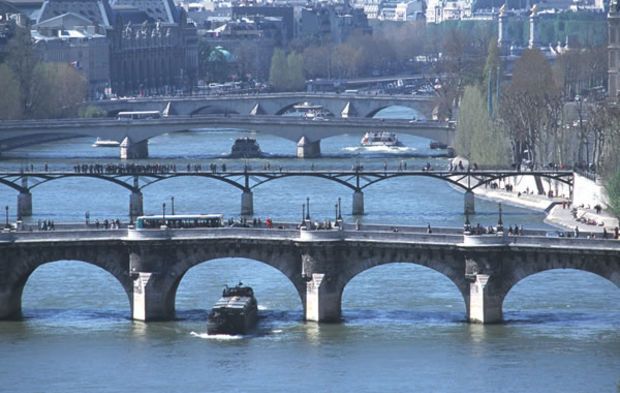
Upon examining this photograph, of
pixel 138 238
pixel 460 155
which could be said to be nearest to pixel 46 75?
pixel 460 155

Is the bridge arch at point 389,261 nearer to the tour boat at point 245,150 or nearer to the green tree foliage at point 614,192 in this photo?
the green tree foliage at point 614,192

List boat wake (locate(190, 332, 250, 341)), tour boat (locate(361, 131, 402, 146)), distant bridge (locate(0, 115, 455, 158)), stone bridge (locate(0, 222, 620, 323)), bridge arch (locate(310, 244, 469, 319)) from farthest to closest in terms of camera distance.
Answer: tour boat (locate(361, 131, 402, 146)), distant bridge (locate(0, 115, 455, 158)), bridge arch (locate(310, 244, 469, 319)), stone bridge (locate(0, 222, 620, 323)), boat wake (locate(190, 332, 250, 341))

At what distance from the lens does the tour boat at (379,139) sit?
156 metres

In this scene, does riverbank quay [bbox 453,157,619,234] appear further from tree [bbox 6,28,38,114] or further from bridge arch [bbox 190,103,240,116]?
bridge arch [bbox 190,103,240,116]

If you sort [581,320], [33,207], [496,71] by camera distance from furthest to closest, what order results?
1. [496,71]
2. [33,207]
3. [581,320]

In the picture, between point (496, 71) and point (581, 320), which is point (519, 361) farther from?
point (496, 71)

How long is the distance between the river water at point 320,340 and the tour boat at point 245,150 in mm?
51280

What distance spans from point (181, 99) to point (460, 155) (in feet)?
174

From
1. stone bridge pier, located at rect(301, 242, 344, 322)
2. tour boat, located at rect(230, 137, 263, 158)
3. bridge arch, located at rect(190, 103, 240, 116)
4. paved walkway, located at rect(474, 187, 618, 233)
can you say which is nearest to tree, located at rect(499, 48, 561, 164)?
paved walkway, located at rect(474, 187, 618, 233)

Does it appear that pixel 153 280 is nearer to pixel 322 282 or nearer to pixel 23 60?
pixel 322 282

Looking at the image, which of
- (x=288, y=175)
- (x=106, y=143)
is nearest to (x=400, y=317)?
(x=288, y=175)

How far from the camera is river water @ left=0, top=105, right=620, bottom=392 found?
228ft

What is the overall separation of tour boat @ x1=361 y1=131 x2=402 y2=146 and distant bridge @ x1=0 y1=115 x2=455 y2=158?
146 centimetres

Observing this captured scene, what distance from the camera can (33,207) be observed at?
4601 inches
